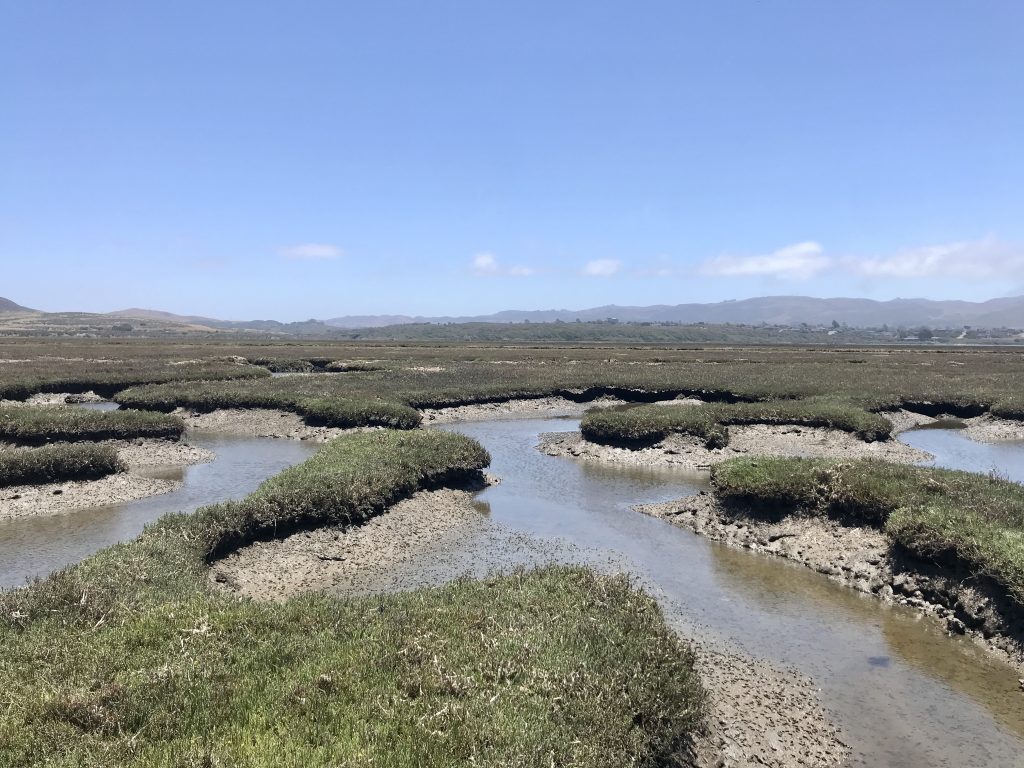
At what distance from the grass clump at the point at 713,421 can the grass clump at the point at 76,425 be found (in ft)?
74.8

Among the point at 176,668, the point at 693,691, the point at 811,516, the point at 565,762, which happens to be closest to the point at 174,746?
the point at 176,668

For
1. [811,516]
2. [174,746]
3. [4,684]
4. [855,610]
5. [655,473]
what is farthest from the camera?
[655,473]

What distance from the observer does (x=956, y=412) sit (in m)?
47.6

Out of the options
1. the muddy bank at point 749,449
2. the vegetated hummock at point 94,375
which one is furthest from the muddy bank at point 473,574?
the vegetated hummock at point 94,375

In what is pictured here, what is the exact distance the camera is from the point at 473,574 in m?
17.0

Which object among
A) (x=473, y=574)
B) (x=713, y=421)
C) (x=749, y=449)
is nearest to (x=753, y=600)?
(x=473, y=574)

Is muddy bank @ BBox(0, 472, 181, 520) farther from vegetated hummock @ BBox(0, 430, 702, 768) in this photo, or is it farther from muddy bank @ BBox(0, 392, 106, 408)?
muddy bank @ BBox(0, 392, 106, 408)

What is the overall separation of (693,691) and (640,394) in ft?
140

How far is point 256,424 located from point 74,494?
15815 mm

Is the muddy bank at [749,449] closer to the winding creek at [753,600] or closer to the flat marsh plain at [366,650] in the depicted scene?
the winding creek at [753,600]

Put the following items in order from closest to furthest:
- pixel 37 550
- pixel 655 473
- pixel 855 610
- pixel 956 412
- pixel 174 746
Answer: pixel 174 746 → pixel 855 610 → pixel 37 550 → pixel 655 473 → pixel 956 412

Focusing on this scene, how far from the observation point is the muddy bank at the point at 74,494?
22625 millimetres

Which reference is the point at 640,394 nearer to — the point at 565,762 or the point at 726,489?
the point at 726,489

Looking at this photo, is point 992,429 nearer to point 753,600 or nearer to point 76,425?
point 753,600
